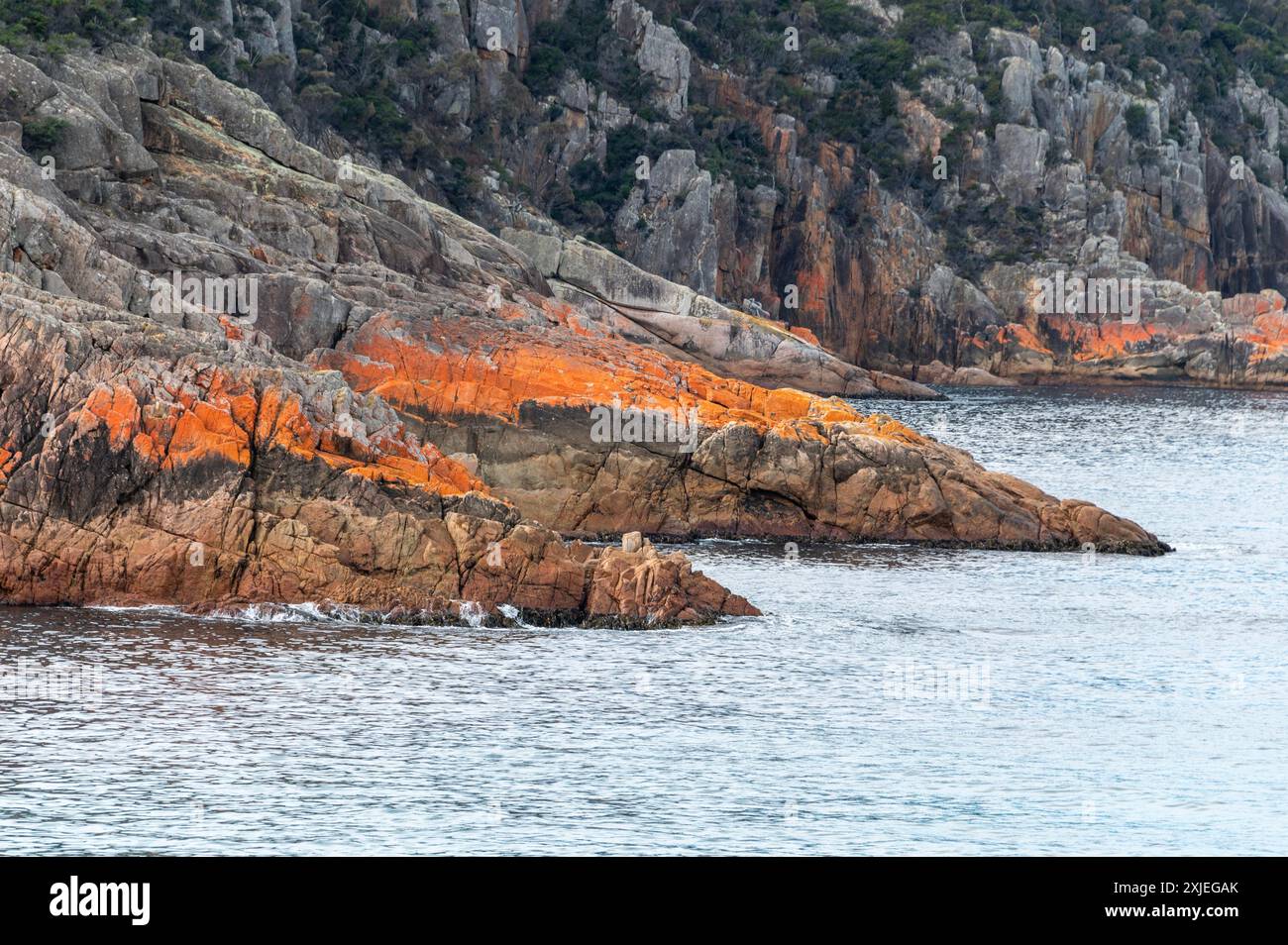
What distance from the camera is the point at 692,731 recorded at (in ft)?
103

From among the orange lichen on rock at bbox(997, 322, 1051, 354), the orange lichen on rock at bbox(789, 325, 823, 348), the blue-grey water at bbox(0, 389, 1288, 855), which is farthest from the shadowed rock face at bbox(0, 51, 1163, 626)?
the orange lichen on rock at bbox(997, 322, 1051, 354)

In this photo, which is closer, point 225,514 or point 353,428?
point 225,514

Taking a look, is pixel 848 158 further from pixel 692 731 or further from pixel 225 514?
pixel 692 731

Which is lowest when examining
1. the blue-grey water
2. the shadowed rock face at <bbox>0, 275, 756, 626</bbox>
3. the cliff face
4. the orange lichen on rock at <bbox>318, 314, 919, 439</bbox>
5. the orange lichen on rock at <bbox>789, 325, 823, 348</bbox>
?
the blue-grey water

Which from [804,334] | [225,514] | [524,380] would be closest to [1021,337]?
[804,334]

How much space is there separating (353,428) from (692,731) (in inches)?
551

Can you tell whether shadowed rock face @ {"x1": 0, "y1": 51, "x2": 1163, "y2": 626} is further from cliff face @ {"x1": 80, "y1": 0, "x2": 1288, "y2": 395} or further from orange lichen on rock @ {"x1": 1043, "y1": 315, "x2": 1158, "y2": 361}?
orange lichen on rock @ {"x1": 1043, "y1": 315, "x2": 1158, "y2": 361}

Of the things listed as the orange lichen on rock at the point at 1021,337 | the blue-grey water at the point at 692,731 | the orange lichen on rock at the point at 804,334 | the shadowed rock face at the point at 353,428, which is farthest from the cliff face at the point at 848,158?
the blue-grey water at the point at 692,731

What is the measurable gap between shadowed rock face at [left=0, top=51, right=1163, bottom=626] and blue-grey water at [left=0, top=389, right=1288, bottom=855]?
175 cm

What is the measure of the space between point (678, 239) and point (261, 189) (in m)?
62.0

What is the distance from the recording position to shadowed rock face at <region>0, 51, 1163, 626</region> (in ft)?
127

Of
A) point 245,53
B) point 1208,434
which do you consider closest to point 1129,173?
point 1208,434

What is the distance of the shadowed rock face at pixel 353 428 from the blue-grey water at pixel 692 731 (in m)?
1.75

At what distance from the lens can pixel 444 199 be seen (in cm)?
11512
